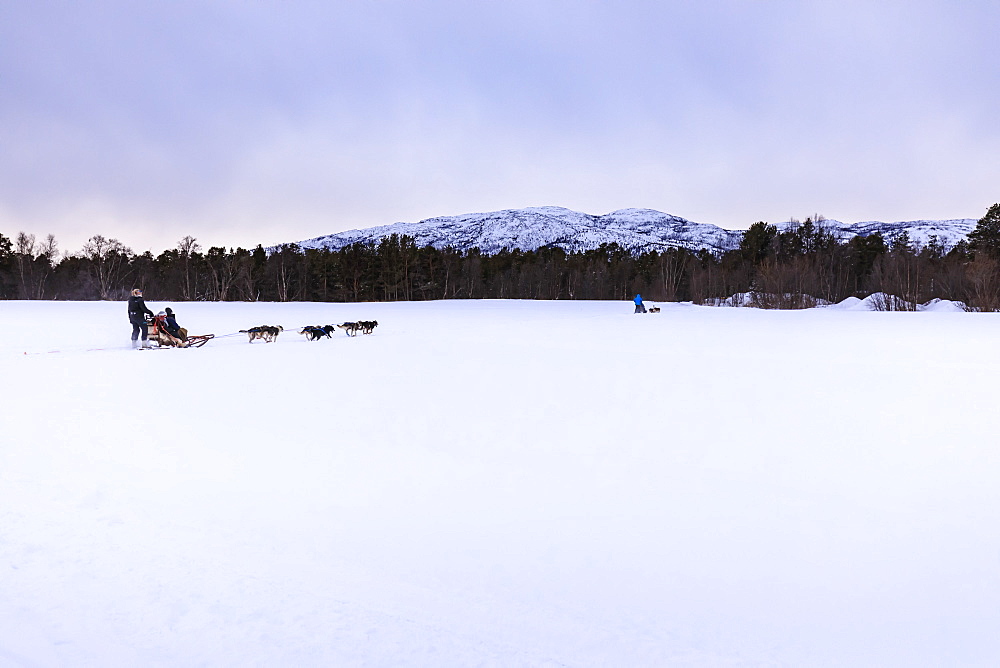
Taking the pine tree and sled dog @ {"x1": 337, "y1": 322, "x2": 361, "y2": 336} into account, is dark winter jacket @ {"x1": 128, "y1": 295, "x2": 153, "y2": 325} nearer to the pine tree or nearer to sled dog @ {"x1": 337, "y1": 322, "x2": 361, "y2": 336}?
sled dog @ {"x1": 337, "y1": 322, "x2": 361, "y2": 336}

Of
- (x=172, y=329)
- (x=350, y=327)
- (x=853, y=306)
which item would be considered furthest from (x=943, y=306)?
(x=172, y=329)

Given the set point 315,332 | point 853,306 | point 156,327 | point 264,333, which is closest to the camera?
point 156,327

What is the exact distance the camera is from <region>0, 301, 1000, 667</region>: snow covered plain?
2857 mm

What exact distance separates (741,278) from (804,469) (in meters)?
64.6

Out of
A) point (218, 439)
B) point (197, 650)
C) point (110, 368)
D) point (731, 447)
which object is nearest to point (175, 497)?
point (218, 439)

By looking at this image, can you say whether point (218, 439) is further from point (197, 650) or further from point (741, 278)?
point (741, 278)

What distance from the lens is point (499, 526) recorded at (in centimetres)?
409

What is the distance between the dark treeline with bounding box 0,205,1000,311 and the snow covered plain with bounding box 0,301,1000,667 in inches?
1798

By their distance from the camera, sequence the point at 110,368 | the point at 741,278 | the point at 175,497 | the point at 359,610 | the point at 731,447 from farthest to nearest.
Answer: the point at 741,278 < the point at 110,368 < the point at 731,447 < the point at 175,497 < the point at 359,610

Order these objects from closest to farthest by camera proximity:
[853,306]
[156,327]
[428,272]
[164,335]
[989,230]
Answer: [156,327]
[164,335]
[853,306]
[989,230]
[428,272]

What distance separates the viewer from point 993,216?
171 feet

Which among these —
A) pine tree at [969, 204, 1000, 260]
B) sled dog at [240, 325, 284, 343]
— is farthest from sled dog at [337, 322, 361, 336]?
pine tree at [969, 204, 1000, 260]

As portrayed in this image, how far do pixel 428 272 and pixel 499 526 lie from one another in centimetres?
6678

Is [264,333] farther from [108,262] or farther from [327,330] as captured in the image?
[108,262]
